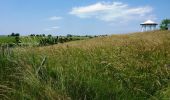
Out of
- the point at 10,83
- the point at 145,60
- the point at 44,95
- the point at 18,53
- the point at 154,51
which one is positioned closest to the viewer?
the point at 44,95

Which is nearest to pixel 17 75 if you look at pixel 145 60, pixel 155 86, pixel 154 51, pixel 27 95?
pixel 27 95

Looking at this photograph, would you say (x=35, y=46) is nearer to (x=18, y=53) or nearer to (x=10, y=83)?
(x=18, y=53)

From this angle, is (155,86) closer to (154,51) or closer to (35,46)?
(35,46)

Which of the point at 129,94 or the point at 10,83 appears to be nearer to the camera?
the point at 10,83

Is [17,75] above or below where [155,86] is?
above

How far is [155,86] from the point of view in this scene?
8.11 meters

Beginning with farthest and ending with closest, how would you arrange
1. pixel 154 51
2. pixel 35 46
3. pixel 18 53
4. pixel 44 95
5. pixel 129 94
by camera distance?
pixel 154 51
pixel 35 46
pixel 18 53
pixel 129 94
pixel 44 95

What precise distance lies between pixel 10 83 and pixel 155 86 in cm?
305

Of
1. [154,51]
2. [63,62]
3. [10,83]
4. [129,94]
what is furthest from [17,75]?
[154,51]

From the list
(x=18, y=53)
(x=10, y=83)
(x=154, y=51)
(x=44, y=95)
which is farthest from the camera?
(x=154, y=51)

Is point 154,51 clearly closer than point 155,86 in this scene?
No

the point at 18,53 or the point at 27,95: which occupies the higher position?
the point at 18,53

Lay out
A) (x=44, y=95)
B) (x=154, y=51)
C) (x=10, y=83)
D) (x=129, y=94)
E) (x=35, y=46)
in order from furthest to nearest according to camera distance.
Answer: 1. (x=154, y=51)
2. (x=35, y=46)
3. (x=129, y=94)
4. (x=10, y=83)
5. (x=44, y=95)

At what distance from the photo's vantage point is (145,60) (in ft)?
34.4
